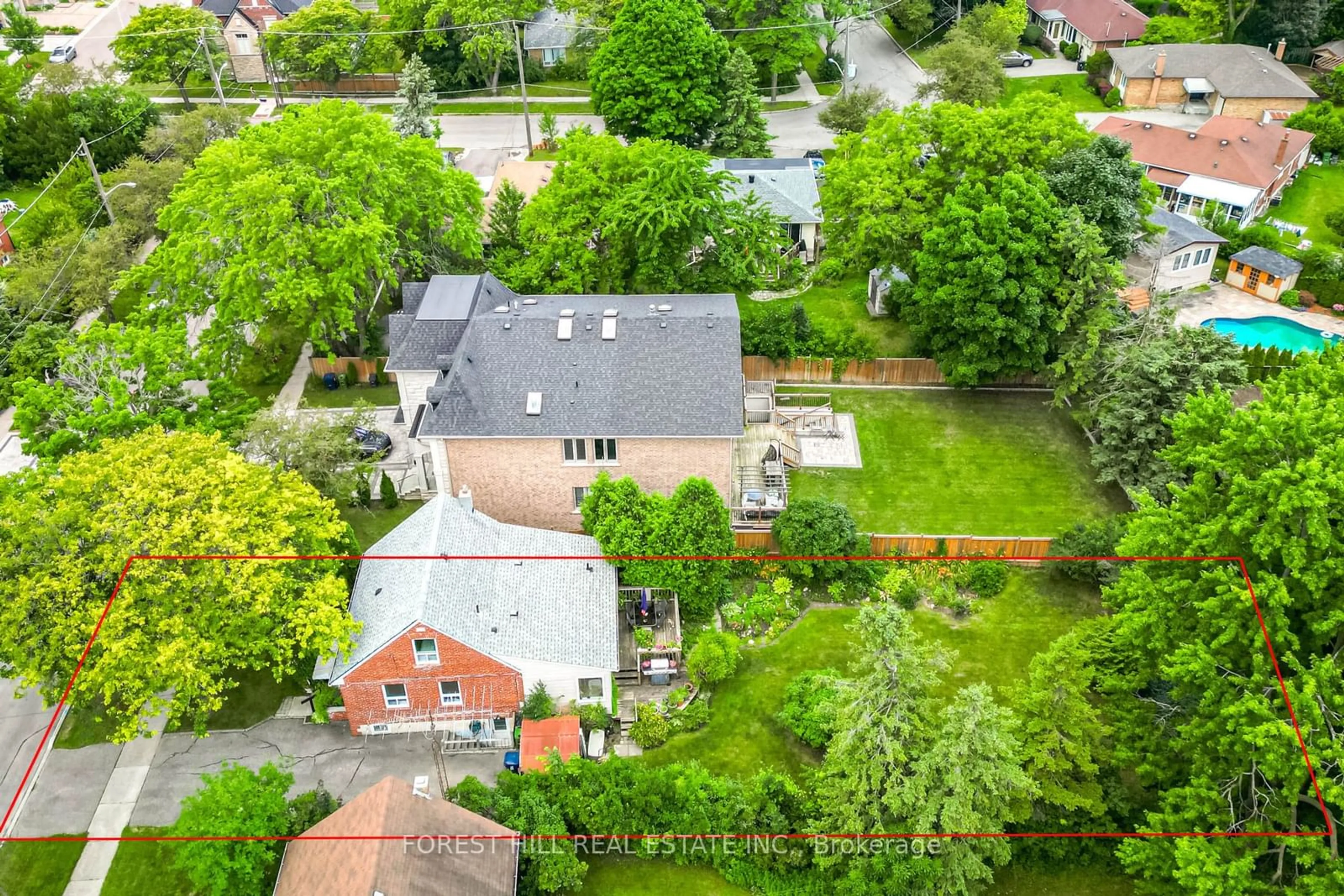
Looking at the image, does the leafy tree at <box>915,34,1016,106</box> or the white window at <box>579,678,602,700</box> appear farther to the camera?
the leafy tree at <box>915,34,1016,106</box>

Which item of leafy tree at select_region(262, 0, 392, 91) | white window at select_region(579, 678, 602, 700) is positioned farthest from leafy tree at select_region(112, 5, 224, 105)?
white window at select_region(579, 678, 602, 700)

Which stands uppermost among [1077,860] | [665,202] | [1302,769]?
[665,202]

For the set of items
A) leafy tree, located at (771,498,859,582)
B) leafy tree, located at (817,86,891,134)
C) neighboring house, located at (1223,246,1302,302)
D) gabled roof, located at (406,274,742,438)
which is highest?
leafy tree, located at (817,86,891,134)

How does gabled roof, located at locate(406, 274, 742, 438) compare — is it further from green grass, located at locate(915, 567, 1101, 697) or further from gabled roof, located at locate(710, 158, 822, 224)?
gabled roof, located at locate(710, 158, 822, 224)

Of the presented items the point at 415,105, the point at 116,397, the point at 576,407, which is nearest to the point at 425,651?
the point at 576,407

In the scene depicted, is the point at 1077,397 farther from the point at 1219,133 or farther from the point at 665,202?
the point at 1219,133

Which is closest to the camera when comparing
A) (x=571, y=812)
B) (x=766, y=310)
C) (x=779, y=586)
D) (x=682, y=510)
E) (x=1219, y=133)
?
(x=571, y=812)

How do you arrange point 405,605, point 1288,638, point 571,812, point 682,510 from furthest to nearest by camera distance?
point 682,510 → point 405,605 → point 571,812 → point 1288,638

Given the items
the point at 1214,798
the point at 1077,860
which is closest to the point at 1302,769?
the point at 1214,798
